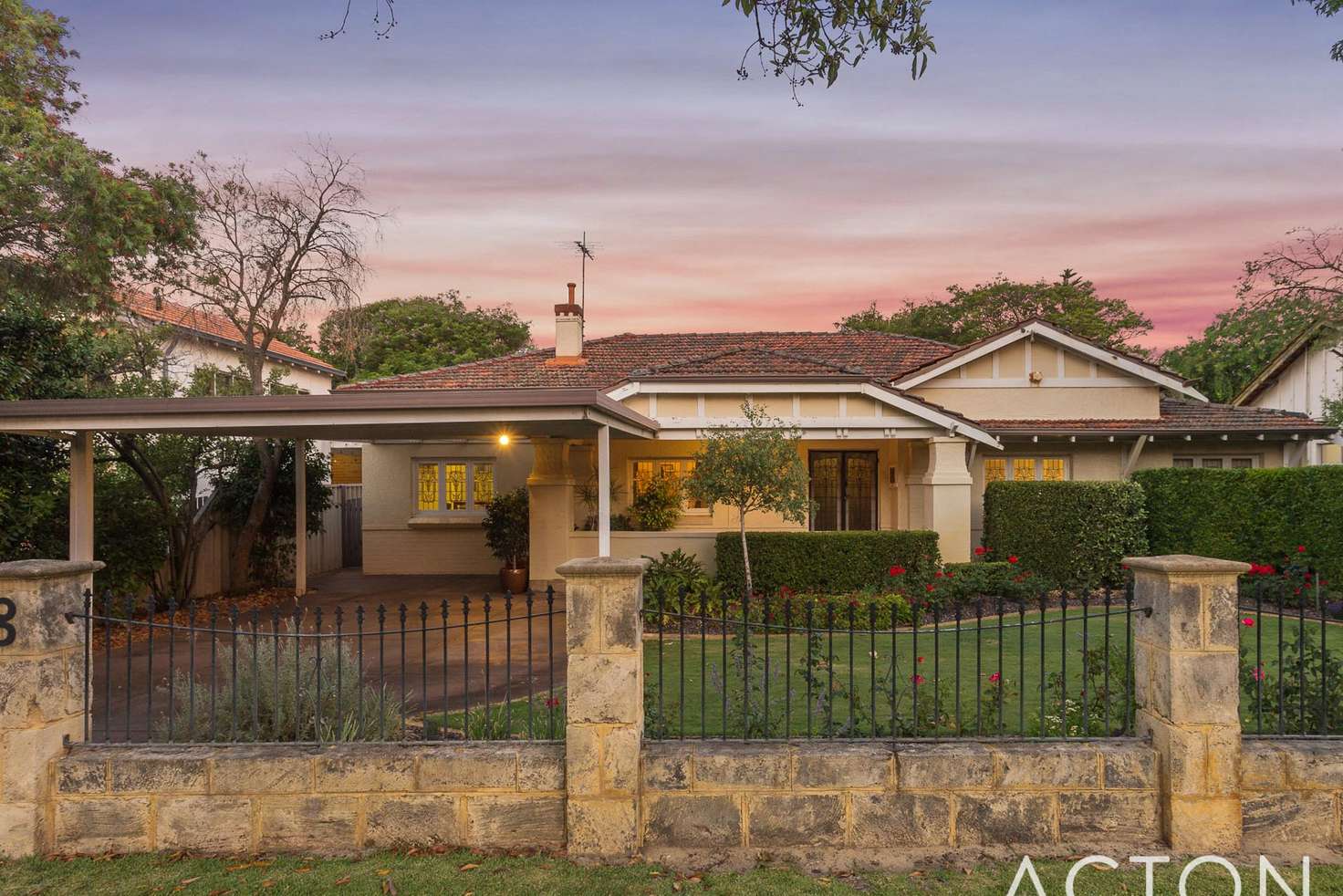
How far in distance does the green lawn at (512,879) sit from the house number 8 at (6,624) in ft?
3.98

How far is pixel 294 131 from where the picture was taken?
48.0 ft

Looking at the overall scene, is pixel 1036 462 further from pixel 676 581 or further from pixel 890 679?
pixel 890 679

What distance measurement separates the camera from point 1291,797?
4.53 metres

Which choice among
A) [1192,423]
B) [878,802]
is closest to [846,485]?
[1192,423]

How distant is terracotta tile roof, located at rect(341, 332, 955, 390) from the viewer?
1430cm

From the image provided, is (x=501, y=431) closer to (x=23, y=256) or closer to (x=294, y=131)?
(x=23, y=256)

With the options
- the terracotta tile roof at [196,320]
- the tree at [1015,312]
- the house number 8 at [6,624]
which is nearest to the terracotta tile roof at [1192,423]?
the house number 8 at [6,624]

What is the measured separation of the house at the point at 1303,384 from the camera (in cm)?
1882

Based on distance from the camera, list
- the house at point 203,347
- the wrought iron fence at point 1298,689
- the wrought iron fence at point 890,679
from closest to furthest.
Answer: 1. the wrought iron fence at point 1298,689
2. the wrought iron fence at point 890,679
3. the house at point 203,347

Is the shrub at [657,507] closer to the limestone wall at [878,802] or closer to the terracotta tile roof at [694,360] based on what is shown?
the terracotta tile roof at [694,360]

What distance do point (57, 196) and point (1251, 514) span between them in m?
17.9

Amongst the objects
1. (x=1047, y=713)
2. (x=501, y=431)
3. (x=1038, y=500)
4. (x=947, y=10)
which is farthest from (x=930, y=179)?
(x=1047, y=713)

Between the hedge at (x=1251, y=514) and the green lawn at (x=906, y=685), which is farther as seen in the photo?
the hedge at (x=1251, y=514)

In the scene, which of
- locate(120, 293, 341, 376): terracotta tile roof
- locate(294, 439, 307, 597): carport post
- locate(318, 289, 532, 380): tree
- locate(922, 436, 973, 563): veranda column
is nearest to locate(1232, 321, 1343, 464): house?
locate(922, 436, 973, 563): veranda column
